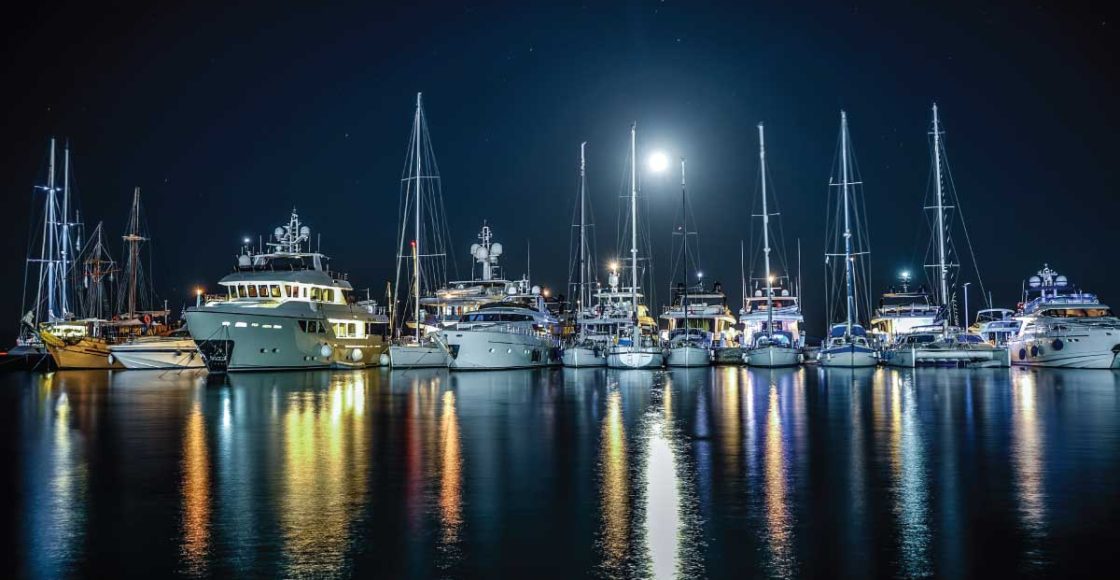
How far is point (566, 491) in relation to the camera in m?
13.4

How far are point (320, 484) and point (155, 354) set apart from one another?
188ft

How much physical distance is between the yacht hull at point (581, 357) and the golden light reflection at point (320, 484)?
1347 inches

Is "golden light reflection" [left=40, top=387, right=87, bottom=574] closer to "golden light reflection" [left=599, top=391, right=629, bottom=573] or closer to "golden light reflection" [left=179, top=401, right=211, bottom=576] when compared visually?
"golden light reflection" [left=179, top=401, right=211, bottom=576]

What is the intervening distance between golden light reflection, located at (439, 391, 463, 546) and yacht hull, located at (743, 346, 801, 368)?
4119 centimetres

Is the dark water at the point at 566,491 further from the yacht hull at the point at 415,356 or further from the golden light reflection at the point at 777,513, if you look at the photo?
the yacht hull at the point at 415,356

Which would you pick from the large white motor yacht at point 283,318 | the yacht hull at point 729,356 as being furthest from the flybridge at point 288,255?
the yacht hull at point 729,356

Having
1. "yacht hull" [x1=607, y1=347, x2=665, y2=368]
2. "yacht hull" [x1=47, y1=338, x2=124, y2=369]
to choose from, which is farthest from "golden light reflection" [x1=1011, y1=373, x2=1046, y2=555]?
"yacht hull" [x1=47, y1=338, x2=124, y2=369]

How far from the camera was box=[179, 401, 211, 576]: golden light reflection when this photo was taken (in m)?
9.62

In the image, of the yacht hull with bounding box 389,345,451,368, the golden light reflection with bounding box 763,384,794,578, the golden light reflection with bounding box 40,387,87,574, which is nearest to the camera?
the golden light reflection with bounding box 763,384,794,578

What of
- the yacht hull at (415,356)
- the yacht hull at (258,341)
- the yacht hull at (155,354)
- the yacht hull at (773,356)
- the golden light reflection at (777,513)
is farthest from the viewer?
the yacht hull at (155,354)

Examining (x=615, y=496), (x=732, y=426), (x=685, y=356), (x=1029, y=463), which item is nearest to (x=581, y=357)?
(x=685, y=356)

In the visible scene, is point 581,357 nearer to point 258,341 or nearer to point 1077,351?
point 258,341

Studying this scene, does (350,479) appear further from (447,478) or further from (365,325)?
(365,325)

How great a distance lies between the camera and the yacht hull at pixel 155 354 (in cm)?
6344
